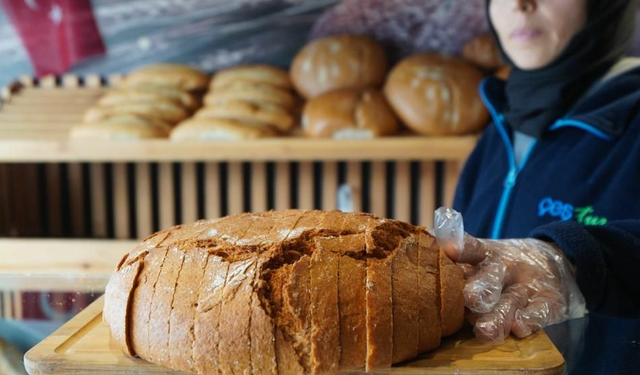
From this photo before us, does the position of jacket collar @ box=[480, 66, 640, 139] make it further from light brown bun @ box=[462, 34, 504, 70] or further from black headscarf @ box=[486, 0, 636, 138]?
light brown bun @ box=[462, 34, 504, 70]

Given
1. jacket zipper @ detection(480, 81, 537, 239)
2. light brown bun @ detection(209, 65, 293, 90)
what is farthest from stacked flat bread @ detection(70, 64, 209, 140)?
jacket zipper @ detection(480, 81, 537, 239)

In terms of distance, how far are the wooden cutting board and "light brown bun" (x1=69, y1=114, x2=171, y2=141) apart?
1.64 meters

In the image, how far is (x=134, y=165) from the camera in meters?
2.98

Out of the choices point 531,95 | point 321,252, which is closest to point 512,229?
point 531,95

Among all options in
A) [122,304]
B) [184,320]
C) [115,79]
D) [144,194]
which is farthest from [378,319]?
[115,79]

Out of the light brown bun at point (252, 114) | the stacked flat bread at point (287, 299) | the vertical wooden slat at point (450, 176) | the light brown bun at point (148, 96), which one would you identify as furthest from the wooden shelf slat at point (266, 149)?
the stacked flat bread at point (287, 299)

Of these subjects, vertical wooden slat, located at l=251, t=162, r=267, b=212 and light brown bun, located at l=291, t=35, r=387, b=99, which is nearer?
light brown bun, located at l=291, t=35, r=387, b=99

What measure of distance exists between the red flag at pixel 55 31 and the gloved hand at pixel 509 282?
8.62 ft

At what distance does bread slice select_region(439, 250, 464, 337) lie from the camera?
80cm

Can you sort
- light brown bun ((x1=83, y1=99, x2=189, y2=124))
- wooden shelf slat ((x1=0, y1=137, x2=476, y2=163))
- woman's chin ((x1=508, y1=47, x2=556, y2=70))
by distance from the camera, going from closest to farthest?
woman's chin ((x1=508, y1=47, x2=556, y2=70)), wooden shelf slat ((x1=0, y1=137, x2=476, y2=163)), light brown bun ((x1=83, y1=99, x2=189, y2=124))

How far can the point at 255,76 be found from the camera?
2.70 metres

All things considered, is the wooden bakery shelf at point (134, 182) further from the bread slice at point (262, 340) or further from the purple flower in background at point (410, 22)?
the bread slice at point (262, 340)

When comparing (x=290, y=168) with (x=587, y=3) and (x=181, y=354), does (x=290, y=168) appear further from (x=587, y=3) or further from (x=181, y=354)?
(x=181, y=354)

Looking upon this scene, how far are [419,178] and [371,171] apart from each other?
0.24 metres
